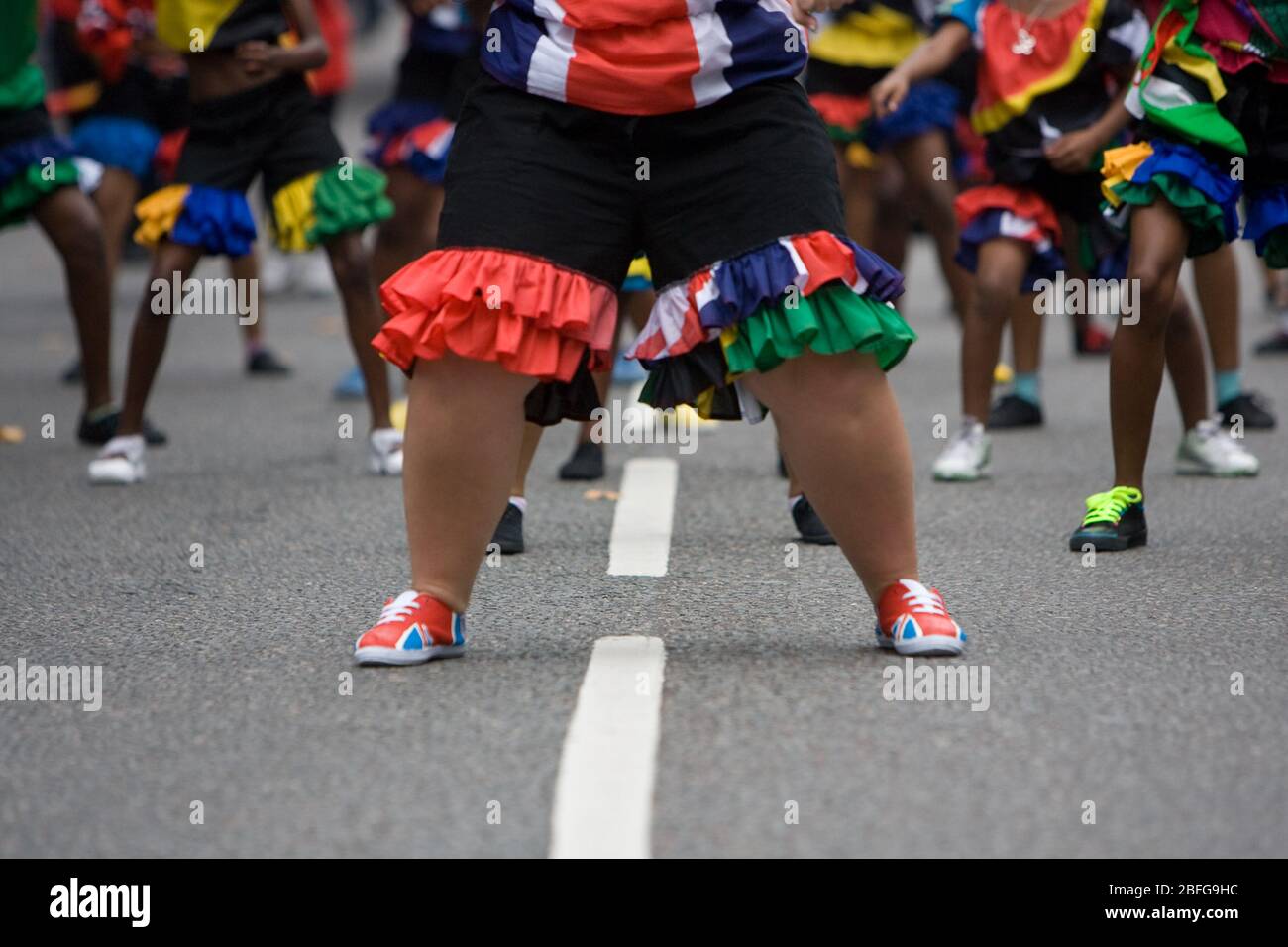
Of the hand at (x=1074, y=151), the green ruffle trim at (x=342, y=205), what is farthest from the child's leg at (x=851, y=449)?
the green ruffle trim at (x=342, y=205)

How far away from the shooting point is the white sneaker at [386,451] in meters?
6.28

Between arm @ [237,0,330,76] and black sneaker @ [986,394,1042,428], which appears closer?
arm @ [237,0,330,76]

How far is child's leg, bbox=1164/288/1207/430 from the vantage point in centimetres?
583

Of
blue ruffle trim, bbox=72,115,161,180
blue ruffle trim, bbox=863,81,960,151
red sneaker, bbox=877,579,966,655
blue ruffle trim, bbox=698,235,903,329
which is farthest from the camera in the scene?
blue ruffle trim, bbox=72,115,161,180

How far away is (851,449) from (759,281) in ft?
1.21

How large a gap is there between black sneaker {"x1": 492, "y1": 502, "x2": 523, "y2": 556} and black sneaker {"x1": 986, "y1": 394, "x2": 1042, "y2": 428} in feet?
9.16

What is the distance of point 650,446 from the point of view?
6812mm

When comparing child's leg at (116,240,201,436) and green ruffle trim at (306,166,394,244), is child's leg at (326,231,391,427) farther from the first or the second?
child's leg at (116,240,201,436)

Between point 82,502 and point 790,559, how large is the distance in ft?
7.82

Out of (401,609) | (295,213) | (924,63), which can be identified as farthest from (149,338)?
(401,609)

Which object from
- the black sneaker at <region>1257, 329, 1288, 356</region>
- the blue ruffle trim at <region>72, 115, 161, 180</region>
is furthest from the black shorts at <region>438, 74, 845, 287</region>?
the black sneaker at <region>1257, 329, 1288, 356</region>

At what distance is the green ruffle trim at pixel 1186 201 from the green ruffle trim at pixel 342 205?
2.55m

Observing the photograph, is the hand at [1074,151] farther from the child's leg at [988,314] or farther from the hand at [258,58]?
the hand at [258,58]
